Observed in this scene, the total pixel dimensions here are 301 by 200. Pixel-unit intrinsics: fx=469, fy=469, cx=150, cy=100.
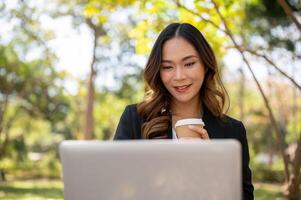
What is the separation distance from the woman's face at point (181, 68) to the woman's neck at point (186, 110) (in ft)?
0.48

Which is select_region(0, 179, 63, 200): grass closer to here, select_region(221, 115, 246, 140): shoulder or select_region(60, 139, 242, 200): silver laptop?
select_region(221, 115, 246, 140): shoulder

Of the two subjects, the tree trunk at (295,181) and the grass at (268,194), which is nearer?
the tree trunk at (295,181)

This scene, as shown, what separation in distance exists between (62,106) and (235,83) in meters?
7.67

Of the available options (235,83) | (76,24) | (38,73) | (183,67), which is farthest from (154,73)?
(235,83)

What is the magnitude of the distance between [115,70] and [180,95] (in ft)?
50.8

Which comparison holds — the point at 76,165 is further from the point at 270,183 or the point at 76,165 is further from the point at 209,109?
the point at 270,183

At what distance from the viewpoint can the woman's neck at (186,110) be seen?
1.83 metres

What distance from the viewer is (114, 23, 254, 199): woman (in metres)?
1.63

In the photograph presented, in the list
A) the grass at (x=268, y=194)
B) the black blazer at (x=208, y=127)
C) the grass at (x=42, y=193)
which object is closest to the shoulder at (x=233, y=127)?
the black blazer at (x=208, y=127)

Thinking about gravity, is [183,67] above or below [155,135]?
above

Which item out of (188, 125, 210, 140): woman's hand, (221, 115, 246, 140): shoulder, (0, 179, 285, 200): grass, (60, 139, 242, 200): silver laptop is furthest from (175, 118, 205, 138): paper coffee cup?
(0, 179, 285, 200): grass

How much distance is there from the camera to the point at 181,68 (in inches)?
63.2

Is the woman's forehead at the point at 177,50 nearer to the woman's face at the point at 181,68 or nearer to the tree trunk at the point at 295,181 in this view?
the woman's face at the point at 181,68

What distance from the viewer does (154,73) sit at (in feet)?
5.58
